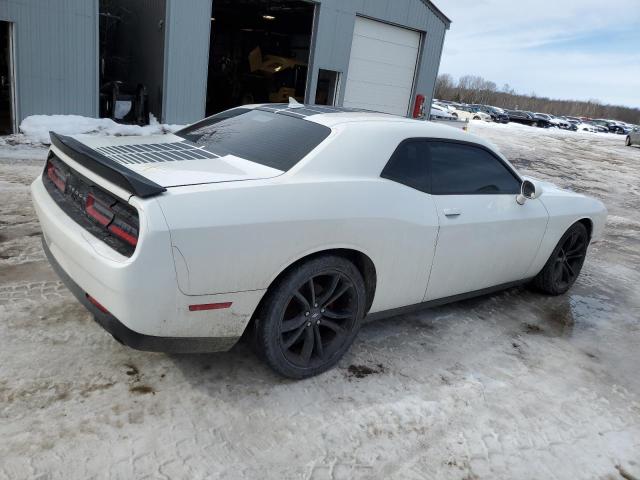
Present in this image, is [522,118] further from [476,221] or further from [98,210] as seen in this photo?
[98,210]

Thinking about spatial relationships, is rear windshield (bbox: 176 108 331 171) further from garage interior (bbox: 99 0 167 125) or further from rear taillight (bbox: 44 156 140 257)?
garage interior (bbox: 99 0 167 125)

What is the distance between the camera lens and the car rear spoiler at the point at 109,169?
2451 mm

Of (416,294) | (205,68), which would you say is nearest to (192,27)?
(205,68)

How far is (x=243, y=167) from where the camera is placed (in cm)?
304

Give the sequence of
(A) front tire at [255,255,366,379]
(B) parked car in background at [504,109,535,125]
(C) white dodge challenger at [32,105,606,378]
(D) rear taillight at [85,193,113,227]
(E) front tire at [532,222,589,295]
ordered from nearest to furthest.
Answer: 1. (C) white dodge challenger at [32,105,606,378]
2. (D) rear taillight at [85,193,113,227]
3. (A) front tire at [255,255,366,379]
4. (E) front tire at [532,222,589,295]
5. (B) parked car in background at [504,109,535,125]

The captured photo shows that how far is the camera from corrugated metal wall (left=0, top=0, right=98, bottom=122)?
31.8 feet

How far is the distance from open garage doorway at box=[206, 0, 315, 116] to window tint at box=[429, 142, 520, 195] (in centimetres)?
1249

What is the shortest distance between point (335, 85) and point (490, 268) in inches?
451

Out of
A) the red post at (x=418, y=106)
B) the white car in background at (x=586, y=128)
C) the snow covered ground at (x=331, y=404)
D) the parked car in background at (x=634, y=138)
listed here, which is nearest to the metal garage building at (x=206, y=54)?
the red post at (x=418, y=106)

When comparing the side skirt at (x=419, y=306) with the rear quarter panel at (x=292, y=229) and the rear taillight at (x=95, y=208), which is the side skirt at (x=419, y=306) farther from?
the rear taillight at (x=95, y=208)

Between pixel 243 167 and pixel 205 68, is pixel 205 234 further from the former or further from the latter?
pixel 205 68

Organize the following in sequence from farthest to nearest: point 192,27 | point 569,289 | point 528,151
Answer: point 528,151 < point 192,27 < point 569,289

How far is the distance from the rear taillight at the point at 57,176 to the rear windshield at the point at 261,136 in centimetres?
88

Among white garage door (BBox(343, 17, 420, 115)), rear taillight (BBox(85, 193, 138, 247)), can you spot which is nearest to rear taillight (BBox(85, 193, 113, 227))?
rear taillight (BBox(85, 193, 138, 247))
